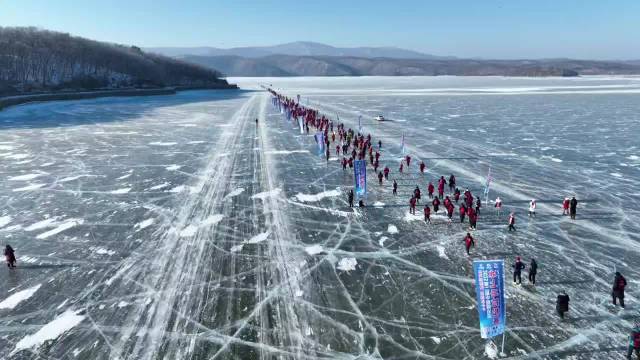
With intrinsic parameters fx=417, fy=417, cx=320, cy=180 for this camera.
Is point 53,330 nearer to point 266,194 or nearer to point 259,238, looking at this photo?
point 259,238

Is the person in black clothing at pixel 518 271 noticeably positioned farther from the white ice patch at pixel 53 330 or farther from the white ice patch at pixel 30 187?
the white ice patch at pixel 30 187

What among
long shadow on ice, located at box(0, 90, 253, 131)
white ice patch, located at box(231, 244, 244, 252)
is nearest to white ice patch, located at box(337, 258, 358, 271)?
Result: white ice patch, located at box(231, 244, 244, 252)

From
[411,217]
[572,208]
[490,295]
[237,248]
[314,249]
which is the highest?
[572,208]

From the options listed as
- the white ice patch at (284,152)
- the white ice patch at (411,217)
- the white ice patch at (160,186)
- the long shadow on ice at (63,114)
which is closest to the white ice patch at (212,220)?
the white ice patch at (160,186)

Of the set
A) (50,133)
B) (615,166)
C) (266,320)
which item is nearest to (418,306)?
(266,320)

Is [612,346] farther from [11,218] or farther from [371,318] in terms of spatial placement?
[11,218]

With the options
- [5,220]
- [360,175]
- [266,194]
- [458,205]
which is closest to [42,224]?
[5,220]

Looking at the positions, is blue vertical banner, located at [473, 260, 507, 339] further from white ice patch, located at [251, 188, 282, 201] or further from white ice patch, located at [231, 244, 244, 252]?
white ice patch, located at [251, 188, 282, 201]
